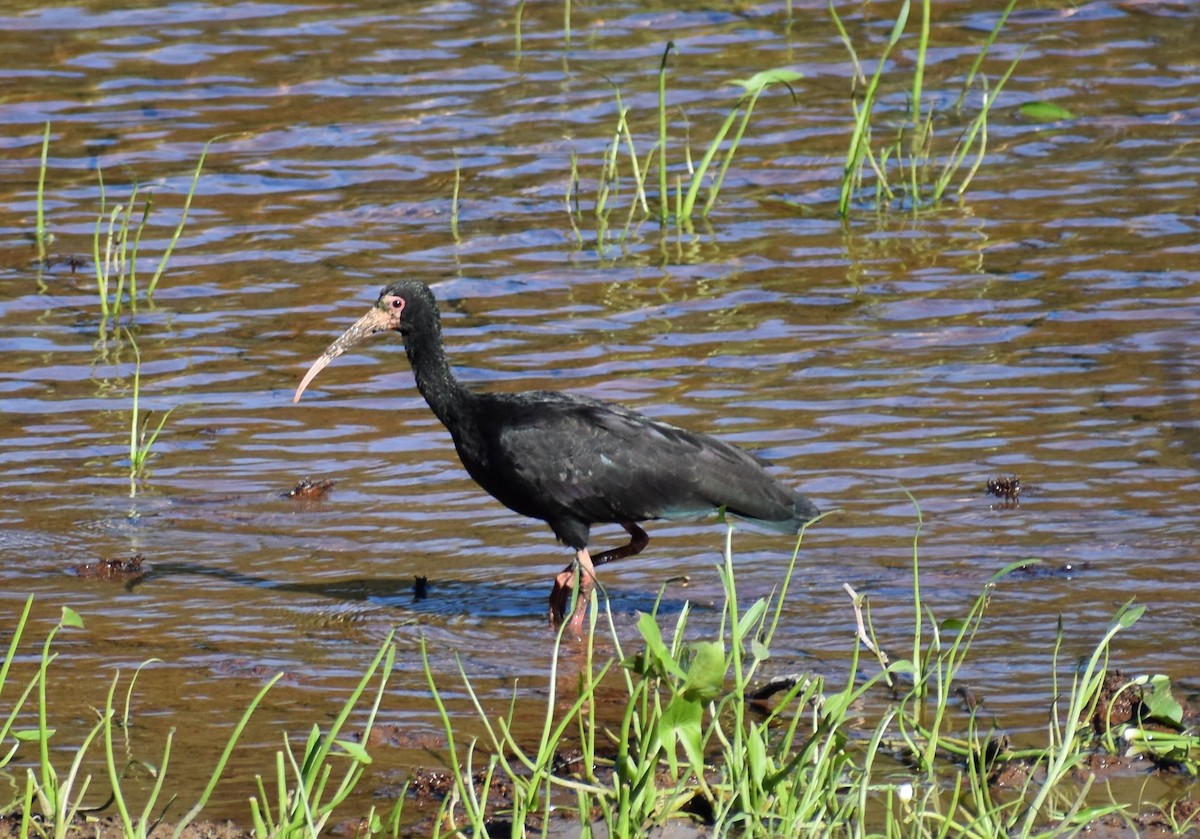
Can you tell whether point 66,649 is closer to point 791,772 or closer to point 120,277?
point 791,772

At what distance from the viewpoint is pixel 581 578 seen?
23.0ft

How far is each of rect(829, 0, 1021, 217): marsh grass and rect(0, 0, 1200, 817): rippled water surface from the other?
19 centimetres

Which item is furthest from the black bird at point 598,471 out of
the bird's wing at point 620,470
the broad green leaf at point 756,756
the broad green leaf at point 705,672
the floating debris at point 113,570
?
the broad green leaf at point 756,756

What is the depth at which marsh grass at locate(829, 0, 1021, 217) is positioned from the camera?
11.0 metres

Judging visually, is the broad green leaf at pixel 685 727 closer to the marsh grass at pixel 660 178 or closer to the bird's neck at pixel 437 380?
the bird's neck at pixel 437 380

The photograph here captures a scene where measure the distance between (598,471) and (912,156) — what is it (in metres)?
4.98

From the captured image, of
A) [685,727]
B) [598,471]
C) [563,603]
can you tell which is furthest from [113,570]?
[685,727]

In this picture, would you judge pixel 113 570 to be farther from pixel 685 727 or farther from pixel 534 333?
pixel 685 727

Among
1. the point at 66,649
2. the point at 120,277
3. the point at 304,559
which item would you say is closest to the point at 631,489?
the point at 304,559

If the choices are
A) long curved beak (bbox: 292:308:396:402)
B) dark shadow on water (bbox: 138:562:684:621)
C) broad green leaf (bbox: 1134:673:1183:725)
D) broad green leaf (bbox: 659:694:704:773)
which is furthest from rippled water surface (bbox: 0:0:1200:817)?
broad green leaf (bbox: 659:694:704:773)

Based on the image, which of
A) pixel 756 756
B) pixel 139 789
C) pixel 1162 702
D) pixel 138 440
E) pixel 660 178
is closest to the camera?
pixel 756 756

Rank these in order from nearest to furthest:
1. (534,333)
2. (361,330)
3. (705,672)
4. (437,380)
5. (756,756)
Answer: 1. (756,756)
2. (705,672)
3. (437,380)
4. (361,330)
5. (534,333)

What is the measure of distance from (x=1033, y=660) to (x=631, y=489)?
68.4 inches

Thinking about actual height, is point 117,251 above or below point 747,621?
below
